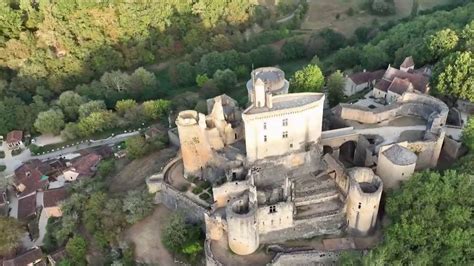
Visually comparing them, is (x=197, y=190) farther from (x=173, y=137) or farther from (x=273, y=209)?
(x=173, y=137)

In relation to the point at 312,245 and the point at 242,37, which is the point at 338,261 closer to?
the point at 312,245

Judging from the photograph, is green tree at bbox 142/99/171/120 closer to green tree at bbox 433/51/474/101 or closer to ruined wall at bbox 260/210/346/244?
ruined wall at bbox 260/210/346/244

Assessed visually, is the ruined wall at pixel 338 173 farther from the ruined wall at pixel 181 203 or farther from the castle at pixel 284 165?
the ruined wall at pixel 181 203

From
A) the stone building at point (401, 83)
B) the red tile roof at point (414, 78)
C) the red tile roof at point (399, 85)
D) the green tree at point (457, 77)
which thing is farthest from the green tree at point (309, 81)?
the green tree at point (457, 77)

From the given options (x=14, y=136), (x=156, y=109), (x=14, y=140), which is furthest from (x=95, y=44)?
(x=14, y=140)

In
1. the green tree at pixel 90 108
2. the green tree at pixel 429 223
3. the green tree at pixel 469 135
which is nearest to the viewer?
the green tree at pixel 429 223

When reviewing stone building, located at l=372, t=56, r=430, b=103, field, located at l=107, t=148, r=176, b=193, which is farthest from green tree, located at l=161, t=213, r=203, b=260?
stone building, located at l=372, t=56, r=430, b=103
